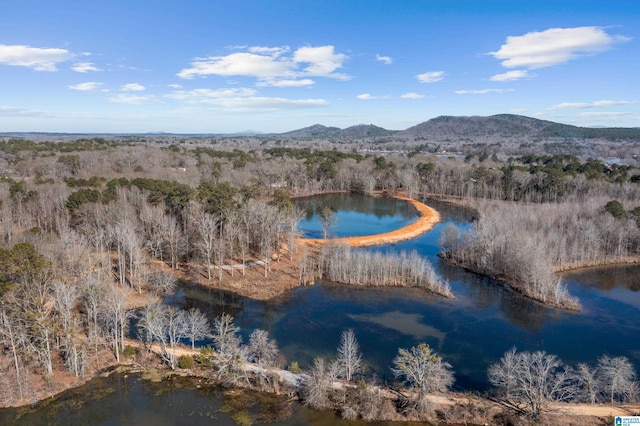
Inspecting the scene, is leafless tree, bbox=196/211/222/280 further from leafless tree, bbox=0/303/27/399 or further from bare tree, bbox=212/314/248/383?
leafless tree, bbox=0/303/27/399

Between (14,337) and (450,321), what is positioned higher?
(14,337)

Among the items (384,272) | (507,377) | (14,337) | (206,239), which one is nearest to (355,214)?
(384,272)

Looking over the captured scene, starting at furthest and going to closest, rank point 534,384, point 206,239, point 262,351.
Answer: point 206,239 → point 262,351 → point 534,384

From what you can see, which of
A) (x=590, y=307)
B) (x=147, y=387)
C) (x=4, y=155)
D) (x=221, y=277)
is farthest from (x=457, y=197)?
(x=4, y=155)

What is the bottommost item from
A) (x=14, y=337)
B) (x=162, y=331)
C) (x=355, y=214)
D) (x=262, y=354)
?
(x=262, y=354)

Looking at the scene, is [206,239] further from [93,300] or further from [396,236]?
[396,236]

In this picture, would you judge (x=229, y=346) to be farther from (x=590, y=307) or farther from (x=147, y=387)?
(x=590, y=307)

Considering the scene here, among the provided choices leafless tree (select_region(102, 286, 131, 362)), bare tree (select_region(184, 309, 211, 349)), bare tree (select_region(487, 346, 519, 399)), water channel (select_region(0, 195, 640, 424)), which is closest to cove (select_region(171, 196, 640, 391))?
water channel (select_region(0, 195, 640, 424))
